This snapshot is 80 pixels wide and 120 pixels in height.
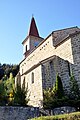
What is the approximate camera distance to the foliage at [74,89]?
18.5 meters

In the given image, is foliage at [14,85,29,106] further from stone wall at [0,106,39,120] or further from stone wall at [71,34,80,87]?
stone wall at [71,34,80,87]

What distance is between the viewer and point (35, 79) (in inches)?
917

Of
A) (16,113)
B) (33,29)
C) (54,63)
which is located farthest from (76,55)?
(33,29)

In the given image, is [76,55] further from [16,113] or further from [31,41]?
[31,41]

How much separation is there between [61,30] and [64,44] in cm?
466

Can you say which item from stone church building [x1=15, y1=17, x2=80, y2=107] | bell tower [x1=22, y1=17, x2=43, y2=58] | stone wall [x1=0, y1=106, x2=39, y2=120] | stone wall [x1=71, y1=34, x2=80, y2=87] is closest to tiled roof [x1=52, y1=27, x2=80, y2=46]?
stone church building [x1=15, y1=17, x2=80, y2=107]

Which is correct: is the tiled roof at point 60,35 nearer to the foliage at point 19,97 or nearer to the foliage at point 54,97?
the foliage at point 54,97

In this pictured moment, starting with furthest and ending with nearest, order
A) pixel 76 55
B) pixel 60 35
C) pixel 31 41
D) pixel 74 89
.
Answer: pixel 31 41
pixel 60 35
pixel 76 55
pixel 74 89

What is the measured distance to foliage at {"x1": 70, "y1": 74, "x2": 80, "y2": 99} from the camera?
60.9ft

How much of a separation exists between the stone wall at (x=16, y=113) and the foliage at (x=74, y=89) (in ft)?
11.8

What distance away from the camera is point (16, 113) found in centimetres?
1727

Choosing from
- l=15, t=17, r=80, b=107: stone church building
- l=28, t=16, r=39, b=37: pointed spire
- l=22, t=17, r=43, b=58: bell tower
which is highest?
l=28, t=16, r=39, b=37: pointed spire

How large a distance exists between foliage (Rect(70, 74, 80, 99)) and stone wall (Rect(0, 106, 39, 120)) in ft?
11.8

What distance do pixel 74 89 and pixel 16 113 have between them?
18.0 ft
